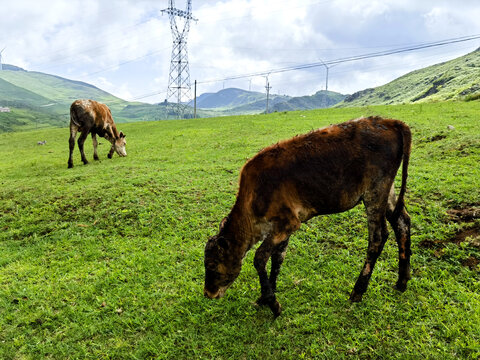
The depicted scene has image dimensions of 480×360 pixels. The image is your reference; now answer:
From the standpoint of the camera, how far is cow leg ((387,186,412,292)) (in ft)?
14.8

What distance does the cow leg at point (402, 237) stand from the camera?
14.8 feet

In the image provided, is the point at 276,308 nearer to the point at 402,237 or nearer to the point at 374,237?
the point at 374,237

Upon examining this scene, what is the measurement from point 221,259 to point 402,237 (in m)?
2.87

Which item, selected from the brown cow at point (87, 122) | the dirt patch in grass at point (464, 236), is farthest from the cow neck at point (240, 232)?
the brown cow at point (87, 122)


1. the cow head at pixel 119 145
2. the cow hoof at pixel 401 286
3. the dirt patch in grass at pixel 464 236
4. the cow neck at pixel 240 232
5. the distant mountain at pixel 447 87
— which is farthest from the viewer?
the distant mountain at pixel 447 87

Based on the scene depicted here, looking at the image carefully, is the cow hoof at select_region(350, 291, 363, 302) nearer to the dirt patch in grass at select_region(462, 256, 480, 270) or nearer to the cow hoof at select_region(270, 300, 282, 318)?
the cow hoof at select_region(270, 300, 282, 318)

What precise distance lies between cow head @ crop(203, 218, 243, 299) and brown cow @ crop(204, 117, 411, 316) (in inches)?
0.6

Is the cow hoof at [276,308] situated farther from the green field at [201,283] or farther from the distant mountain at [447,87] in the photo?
the distant mountain at [447,87]

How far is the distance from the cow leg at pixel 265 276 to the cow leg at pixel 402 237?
2036mm

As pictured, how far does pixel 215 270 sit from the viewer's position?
4316 millimetres

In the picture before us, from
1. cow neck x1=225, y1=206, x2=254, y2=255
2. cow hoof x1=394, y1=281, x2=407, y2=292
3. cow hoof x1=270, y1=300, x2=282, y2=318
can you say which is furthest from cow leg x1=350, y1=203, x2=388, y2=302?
cow neck x1=225, y1=206, x2=254, y2=255

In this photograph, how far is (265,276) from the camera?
412 cm

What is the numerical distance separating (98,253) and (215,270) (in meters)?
3.84

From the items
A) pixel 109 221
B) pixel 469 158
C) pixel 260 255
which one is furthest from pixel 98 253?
pixel 469 158
